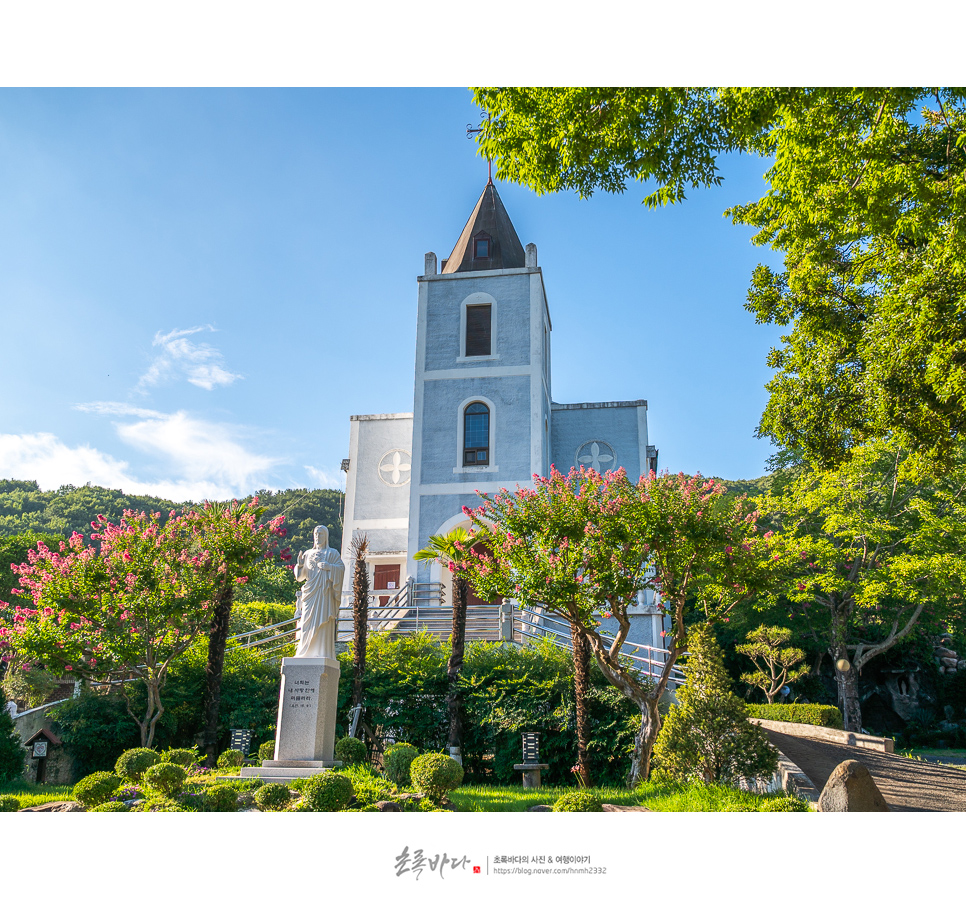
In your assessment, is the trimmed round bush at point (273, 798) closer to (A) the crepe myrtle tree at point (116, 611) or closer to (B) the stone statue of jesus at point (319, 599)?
(B) the stone statue of jesus at point (319, 599)

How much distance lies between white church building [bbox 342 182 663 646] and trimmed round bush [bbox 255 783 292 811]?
13092 mm

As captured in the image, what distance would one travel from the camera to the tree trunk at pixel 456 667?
1220 centimetres

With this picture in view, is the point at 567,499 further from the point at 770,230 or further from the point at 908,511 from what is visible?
the point at 908,511

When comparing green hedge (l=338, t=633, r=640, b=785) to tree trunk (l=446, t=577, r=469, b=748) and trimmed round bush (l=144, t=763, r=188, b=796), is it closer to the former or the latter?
tree trunk (l=446, t=577, r=469, b=748)

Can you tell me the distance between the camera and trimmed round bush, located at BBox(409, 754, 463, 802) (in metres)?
8.05

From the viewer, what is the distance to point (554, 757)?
1177cm

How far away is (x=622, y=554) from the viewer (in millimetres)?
10930

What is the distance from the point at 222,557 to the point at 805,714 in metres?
16.0

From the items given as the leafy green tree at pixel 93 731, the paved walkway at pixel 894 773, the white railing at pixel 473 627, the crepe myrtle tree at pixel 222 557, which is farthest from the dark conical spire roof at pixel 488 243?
the paved walkway at pixel 894 773

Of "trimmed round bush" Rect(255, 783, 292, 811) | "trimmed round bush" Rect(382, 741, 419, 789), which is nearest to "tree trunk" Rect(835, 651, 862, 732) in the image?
"trimmed round bush" Rect(382, 741, 419, 789)

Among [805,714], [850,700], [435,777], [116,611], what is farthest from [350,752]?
[850,700]

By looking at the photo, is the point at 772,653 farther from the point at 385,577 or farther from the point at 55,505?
the point at 55,505

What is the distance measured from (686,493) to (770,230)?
395cm
